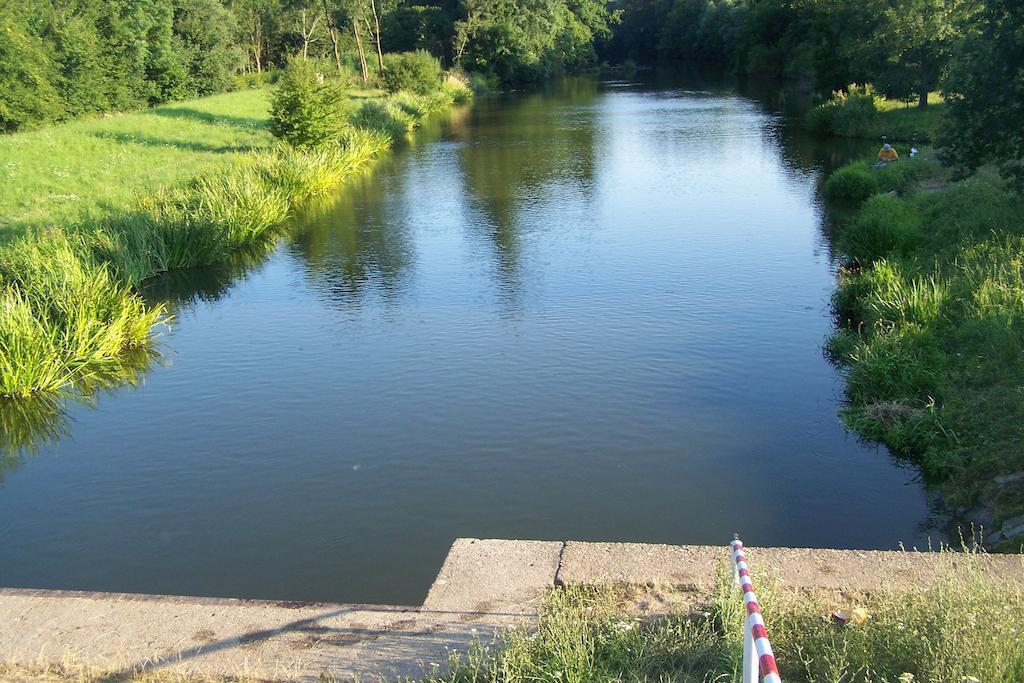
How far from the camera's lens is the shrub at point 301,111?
26.4 m

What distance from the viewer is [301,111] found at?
2644cm

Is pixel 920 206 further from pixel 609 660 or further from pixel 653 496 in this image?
pixel 609 660

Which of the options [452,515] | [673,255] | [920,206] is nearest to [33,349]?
[452,515]

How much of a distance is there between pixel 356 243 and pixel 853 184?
11.1 metres

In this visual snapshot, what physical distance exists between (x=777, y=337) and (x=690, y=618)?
26.0ft

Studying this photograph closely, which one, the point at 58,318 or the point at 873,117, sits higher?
the point at 873,117

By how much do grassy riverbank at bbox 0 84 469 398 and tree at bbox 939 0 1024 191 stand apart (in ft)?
42.4

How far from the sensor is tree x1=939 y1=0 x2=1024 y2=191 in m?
13.6

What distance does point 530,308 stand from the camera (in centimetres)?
1422

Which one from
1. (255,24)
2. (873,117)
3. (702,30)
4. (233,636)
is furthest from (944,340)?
(702,30)

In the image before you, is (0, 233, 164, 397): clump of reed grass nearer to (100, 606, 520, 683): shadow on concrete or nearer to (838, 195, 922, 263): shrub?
(100, 606, 520, 683): shadow on concrete

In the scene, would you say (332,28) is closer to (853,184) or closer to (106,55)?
(106,55)

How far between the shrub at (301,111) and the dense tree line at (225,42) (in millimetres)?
14731

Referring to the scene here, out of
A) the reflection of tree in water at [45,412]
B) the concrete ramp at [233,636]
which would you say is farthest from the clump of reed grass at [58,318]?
the concrete ramp at [233,636]
